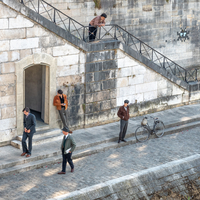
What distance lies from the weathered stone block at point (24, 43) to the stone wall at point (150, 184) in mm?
5959

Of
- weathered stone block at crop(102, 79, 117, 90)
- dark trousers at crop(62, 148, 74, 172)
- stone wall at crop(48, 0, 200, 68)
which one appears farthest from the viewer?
stone wall at crop(48, 0, 200, 68)

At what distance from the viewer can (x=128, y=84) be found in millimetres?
17516

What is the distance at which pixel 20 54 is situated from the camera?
46.6ft

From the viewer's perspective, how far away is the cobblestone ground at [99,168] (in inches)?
457

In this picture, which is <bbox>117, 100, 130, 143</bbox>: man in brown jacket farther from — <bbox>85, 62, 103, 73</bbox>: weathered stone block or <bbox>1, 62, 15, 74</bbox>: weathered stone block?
<bbox>1, 62, 15, 74</bbox>: weathered stone block

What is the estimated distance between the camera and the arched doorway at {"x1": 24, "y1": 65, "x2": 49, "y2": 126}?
1547 centimetres

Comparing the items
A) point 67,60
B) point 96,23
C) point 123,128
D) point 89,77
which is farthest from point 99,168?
point 96,23

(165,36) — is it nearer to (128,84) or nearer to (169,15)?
(169,15)

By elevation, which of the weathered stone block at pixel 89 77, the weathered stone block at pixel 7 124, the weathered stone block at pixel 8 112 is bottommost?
the weathered stone block at pixel 7 124

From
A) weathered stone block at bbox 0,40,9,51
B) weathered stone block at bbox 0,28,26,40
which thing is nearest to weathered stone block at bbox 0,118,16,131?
weathered stone block at bbox 0,40,9,51

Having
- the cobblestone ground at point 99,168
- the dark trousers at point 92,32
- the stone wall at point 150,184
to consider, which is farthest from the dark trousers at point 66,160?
the dark trousers at point 92,32

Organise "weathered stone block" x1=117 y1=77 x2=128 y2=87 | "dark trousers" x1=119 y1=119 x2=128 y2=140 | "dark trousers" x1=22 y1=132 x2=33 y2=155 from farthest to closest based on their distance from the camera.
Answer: "weathered stone block" x1=117 y1=77 x2=128 y2=87
"dark trousers" x1=119 y1=119 x2=128 y2=140
"dark trousers" x1=22 y1=132 x2=33 y2=155

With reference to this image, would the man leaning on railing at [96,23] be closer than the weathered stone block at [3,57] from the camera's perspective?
No

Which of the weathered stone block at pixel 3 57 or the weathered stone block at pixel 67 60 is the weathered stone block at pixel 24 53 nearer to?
the weathered stone block at pixel 3 57
